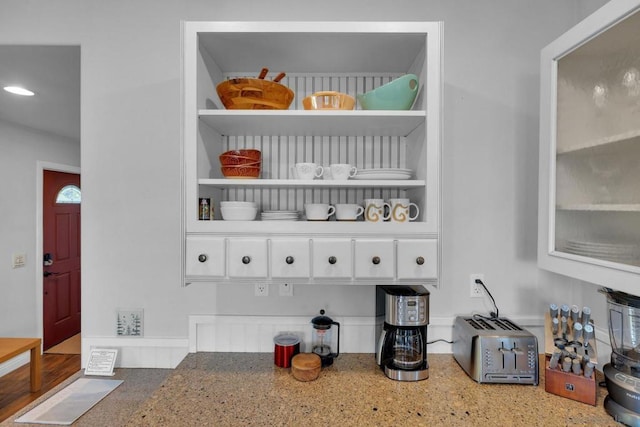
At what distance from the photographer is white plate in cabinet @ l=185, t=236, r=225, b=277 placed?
1216mm

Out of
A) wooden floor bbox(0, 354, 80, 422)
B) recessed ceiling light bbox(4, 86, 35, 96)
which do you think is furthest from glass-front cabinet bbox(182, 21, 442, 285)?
wooden floor bbox(0, 354, 80, 422)

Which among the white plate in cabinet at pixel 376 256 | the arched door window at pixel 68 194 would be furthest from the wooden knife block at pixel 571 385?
the arched door window at pixel 68 194

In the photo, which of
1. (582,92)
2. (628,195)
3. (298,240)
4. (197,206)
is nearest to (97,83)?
(197,206)

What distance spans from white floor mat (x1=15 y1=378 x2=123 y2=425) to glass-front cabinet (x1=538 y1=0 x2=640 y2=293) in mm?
1782

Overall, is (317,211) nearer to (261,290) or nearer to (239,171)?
(239,171)

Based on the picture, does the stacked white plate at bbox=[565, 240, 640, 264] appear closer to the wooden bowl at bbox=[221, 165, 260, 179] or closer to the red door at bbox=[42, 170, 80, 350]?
the wooden bowl at bbox=[221, 165, 260, 179]

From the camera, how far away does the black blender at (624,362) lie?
104 cm

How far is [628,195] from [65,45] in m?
2.28

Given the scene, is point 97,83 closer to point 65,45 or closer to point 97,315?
point 65,45

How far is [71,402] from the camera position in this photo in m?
1.29

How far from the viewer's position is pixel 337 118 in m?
1.26

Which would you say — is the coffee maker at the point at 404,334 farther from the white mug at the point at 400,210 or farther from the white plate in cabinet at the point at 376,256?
the white mug at the point at 400,210

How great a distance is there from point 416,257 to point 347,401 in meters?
0.55

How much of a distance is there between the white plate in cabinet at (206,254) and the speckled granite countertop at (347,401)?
0.44m
